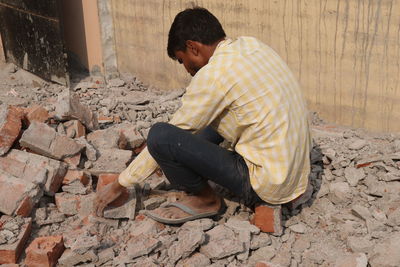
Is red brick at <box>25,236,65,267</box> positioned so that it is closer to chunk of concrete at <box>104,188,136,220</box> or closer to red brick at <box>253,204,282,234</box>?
chunk of concrete at <box>104,188,136,220</box>

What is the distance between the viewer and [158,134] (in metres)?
3.19

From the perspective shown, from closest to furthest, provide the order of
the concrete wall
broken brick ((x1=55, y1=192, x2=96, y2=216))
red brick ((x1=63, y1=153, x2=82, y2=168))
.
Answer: broken brick ((x1=55, y1=192, x2=96, y2=216)), red brick ((x1=63, y1=153, x2=82, y2=168)), the concrete wall

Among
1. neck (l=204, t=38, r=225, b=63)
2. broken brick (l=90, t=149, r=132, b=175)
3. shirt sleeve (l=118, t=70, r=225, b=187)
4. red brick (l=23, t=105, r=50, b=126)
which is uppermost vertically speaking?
neck (l=204, t=38, r=225, b=63)

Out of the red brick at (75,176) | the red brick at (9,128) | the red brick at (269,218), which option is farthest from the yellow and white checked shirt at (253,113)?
the red brick at (9,128)

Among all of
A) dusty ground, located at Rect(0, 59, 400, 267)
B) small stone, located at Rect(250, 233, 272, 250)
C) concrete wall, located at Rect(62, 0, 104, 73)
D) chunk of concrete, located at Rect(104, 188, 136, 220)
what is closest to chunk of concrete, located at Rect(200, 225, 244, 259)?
dusty ground, located at Rect(0, 59, 400, 267)

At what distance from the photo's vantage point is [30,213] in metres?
3.59

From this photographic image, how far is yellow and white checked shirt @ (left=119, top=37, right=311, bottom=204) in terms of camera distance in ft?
9.70

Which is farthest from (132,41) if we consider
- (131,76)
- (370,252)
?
(370,252)

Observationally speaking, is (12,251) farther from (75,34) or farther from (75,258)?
(75,34)

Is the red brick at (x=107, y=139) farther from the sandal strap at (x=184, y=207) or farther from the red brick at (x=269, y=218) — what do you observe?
the red brick at (x=269, y=218)

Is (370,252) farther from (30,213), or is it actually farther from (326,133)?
(30,213)

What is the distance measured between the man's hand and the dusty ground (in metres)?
0.15

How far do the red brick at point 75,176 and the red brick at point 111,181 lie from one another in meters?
0.15

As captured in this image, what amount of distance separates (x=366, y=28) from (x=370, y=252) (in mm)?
2042
